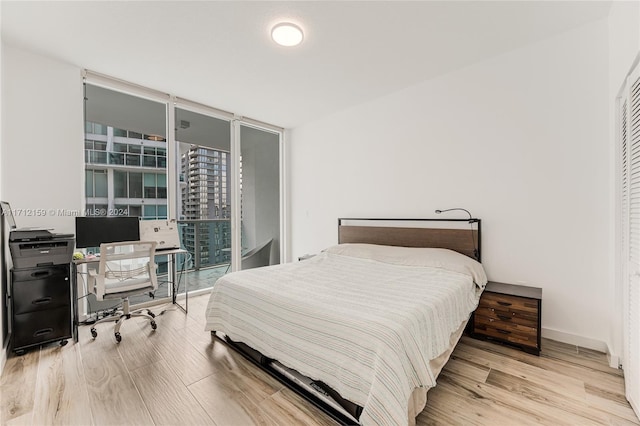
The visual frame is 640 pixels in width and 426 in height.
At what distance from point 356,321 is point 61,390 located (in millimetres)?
2039

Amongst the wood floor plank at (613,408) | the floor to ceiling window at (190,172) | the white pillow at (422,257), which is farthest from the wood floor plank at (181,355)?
the wood floor plank at (613,408)

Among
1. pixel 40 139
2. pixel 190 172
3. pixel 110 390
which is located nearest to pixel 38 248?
pixel 40 139

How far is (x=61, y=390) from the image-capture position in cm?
185

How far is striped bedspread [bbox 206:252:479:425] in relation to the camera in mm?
1356

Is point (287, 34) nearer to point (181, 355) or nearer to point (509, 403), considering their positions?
point (181, 355)

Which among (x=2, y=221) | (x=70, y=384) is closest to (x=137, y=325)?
(x=70, y=384)

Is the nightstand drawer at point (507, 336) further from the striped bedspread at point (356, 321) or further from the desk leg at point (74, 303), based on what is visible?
the desk leg at point (74, 303)

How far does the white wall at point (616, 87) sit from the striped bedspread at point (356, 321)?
3.14ft

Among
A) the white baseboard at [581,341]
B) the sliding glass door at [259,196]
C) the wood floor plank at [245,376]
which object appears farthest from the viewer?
the sliding glass door at [259,196]

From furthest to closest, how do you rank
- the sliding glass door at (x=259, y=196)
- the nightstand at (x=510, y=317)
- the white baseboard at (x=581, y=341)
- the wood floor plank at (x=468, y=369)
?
the sliding glass door at (x=259, y=196), the nightstand at (x=510, y=317), the white baseboard at (x=581, y=341), the wood floor plank at (x=468, y=369)

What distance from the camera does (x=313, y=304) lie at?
1783 millimetres

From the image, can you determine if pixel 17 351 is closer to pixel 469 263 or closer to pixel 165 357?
pixel 165 357

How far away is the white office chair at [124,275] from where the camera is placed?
2.57m

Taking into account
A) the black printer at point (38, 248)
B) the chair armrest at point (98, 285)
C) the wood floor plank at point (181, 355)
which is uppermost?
the black printer at point (38, 248)
